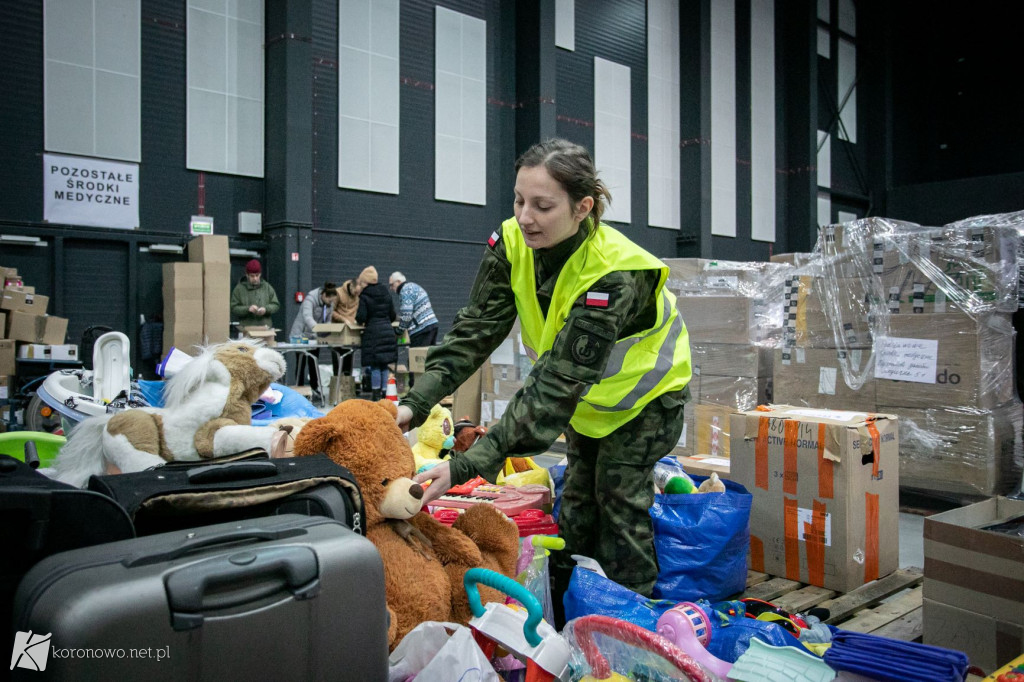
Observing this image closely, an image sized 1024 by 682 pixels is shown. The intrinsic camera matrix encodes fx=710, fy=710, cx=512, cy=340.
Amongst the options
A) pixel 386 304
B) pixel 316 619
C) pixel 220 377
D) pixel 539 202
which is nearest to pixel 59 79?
pixel 386 304

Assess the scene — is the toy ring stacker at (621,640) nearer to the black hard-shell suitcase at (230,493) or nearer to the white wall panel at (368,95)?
the black hard-shell suitcase at (230,493)

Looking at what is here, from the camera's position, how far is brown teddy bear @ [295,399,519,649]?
4.81ft

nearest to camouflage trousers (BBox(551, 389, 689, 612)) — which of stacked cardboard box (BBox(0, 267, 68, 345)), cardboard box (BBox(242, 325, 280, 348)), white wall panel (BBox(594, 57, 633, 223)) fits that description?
cardboard box (BBox(242, 325, 280, 348))

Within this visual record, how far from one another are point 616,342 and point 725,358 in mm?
2998

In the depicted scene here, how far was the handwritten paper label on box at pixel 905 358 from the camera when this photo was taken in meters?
3.74

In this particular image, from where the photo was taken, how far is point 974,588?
1.81 m

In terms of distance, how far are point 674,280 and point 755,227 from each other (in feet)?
31.0

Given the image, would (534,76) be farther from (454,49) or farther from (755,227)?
(755,227)

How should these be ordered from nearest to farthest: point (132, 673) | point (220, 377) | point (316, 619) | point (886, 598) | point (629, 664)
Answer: point (132, 673) < point (316, 619) < point (629, 664) < point (220, 377) < point (886, 598)

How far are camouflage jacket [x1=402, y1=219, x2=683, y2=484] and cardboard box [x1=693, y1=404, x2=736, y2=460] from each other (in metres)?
3.01

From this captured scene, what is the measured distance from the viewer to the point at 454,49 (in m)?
10.2

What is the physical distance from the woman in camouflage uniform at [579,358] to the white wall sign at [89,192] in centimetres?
717

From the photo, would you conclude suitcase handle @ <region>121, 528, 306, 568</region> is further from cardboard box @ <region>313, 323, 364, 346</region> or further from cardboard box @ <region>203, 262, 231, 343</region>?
cardboard box @ <region>203, 262, 231, 343</region>

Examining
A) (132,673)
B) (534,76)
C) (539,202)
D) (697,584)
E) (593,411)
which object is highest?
(534,76)
